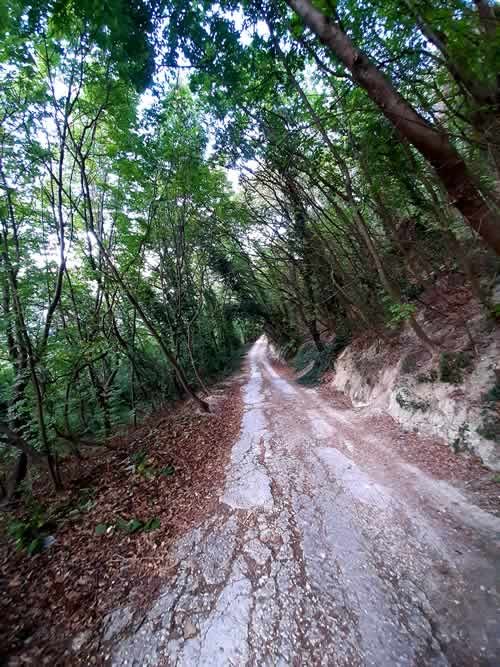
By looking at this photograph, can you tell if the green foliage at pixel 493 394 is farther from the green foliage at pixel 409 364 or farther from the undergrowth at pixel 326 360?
the undergrowth at pixel 326 360

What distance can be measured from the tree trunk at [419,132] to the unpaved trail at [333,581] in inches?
123

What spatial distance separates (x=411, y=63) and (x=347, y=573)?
6.25 m

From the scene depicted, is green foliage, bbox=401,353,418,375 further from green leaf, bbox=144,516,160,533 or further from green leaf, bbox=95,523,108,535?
green leaf, bbox=95,523,108,535

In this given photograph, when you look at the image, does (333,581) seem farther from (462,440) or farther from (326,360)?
(326,360)

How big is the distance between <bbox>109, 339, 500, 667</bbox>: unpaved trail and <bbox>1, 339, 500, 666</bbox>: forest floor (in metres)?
0.01

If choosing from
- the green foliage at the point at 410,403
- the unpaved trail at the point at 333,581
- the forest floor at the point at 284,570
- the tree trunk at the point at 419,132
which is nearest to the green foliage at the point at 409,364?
the green foliage at the point at 410,403

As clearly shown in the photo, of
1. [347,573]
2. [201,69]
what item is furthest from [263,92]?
[347,573]

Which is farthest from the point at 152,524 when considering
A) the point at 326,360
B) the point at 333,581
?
the point at 326,360

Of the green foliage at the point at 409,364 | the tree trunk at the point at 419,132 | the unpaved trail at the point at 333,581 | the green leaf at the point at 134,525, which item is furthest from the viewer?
the green foliage at the point at 409,364

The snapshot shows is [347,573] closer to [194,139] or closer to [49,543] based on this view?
[49,543]

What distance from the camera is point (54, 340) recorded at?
4.96m

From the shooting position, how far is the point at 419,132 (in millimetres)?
2424

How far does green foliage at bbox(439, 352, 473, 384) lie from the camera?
390cm

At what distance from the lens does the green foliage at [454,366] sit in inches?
153
